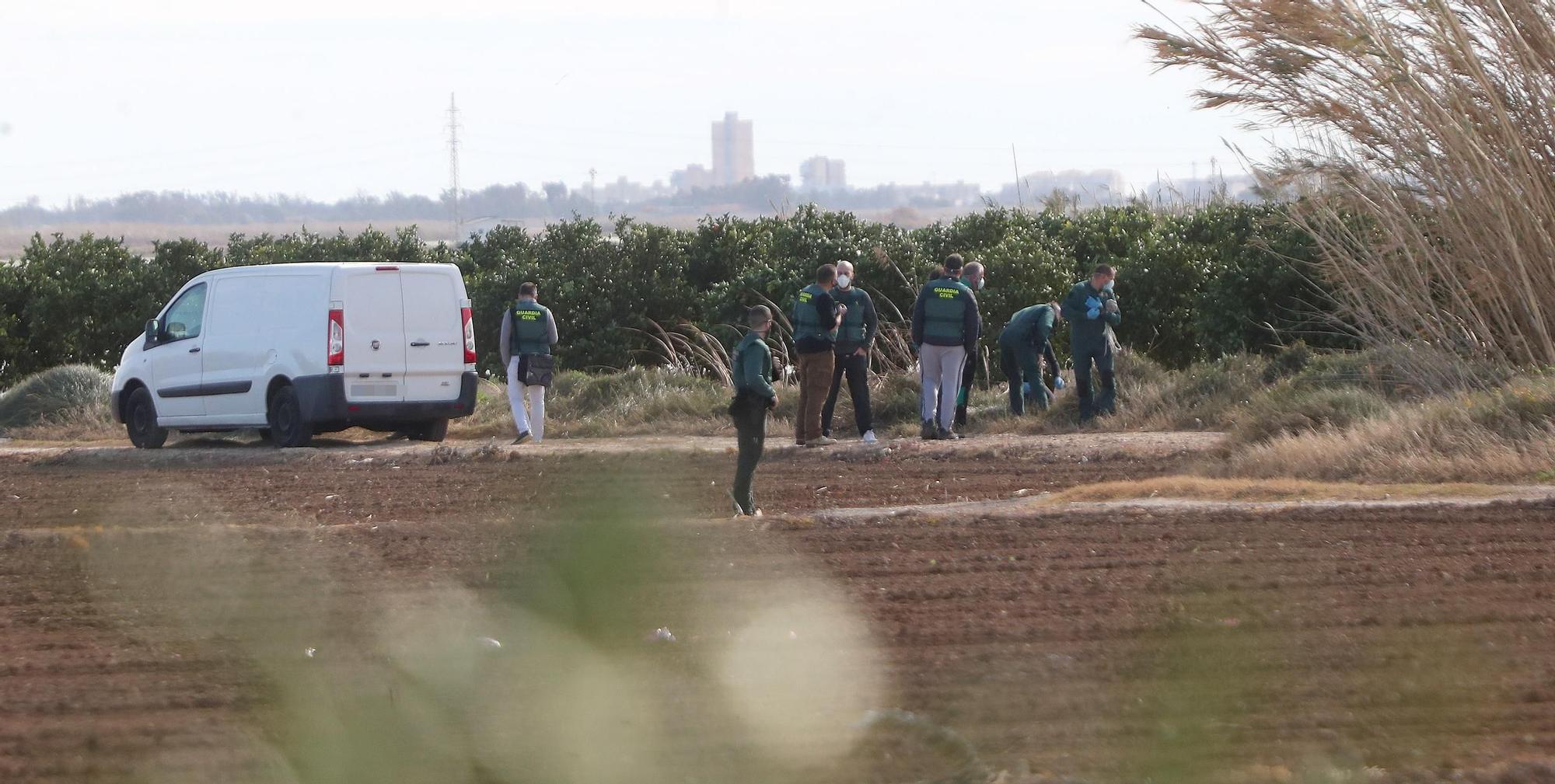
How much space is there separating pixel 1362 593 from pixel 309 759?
5.82 meters

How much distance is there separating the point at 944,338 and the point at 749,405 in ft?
17.0

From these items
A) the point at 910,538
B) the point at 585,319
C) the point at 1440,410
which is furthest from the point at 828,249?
the point at 910,538

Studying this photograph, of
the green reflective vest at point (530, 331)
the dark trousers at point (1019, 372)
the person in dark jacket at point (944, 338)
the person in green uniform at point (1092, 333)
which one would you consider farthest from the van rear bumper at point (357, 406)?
the person in green uniform at point (1092, 333)

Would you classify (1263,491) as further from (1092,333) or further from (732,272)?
(732,272)

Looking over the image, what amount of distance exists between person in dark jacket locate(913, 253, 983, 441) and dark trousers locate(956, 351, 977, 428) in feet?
2.77

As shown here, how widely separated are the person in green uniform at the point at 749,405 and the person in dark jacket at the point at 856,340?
183 inches

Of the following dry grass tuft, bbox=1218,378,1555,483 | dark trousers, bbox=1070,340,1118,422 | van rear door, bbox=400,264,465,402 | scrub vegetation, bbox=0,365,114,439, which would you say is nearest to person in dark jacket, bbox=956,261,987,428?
dark trousers, bbox=1070,340,1118,422

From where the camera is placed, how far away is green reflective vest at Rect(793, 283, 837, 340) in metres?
14.4

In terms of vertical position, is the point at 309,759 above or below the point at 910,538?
above

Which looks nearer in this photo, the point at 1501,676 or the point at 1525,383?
the point at 1501,676

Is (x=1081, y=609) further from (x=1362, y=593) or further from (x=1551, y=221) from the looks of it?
(x=1551, y=221)

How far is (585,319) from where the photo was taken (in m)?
23.4

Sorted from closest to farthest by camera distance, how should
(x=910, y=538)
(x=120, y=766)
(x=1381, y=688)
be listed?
1. (x=120, y=766)
2. (x=1381, y=688)
3. (x=910, y=538)

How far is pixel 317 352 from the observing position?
627 inches
